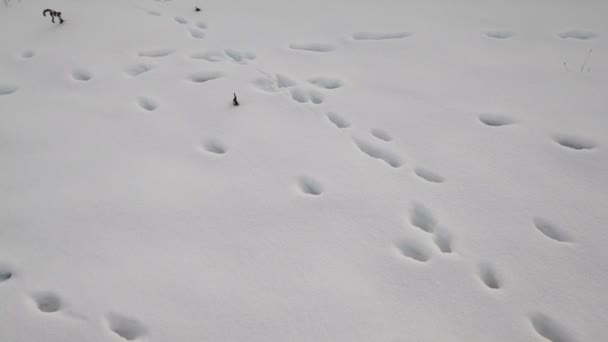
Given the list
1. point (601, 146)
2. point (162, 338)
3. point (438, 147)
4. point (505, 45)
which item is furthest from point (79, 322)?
point (505, 45)

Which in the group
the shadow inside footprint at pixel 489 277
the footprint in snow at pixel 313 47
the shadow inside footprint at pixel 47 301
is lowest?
the shadow inside footprint at pixel 47 301

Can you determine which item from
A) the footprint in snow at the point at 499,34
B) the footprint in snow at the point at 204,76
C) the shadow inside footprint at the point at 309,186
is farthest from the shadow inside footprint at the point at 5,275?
the footprint in snow at the point at 499,34

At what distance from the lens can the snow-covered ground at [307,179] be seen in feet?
5.73

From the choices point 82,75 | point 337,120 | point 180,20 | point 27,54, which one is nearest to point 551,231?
point 337,120

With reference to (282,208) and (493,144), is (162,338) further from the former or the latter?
(493,144)

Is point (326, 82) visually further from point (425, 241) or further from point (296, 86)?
point (425, 241)

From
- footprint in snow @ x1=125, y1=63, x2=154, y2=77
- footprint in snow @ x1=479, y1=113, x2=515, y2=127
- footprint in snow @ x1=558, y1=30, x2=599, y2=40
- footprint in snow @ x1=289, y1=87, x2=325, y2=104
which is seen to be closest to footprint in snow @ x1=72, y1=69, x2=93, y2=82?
footprint in snow @ x1=125, y1=63, x2=154, y2=77

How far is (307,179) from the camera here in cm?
233

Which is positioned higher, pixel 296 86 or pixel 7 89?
pixel 296 86

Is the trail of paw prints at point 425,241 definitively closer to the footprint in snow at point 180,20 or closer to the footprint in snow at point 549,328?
the footprint in snow at point 549,328

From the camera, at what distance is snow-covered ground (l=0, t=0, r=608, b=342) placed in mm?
1745

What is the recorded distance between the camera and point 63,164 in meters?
2.43

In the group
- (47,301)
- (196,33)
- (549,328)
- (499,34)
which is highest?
(499,34)

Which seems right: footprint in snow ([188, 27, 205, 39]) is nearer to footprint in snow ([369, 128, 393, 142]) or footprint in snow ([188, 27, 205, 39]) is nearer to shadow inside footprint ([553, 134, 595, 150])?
footprint in snow ([369, 128, 393, 142])
